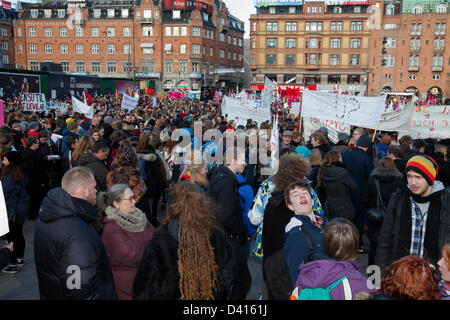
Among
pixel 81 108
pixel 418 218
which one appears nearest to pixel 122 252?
pixel 418 218

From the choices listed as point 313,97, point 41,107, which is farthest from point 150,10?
point 313,97

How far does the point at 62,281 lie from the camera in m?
2.61

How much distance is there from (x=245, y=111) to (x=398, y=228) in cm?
865

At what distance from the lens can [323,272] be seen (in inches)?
89.4

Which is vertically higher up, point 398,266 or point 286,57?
point 286,57

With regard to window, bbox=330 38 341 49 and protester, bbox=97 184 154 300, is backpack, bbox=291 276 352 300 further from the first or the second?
window, bbox=330 38 341 49

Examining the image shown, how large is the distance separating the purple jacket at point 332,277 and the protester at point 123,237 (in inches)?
56.9

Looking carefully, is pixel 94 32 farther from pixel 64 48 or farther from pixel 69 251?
pixel 69 251

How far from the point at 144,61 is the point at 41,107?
162ft

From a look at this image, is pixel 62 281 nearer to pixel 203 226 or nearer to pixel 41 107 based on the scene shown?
pixel 203 226

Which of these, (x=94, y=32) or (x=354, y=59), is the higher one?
(x=94, y=32)

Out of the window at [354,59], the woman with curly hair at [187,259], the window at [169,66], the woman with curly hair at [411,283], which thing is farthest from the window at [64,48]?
the woman with curly hair at [411,283]

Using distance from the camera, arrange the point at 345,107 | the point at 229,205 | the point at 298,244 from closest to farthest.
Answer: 1. the point at 298,244
2. the point at 229,205
3. the point at 345,107
